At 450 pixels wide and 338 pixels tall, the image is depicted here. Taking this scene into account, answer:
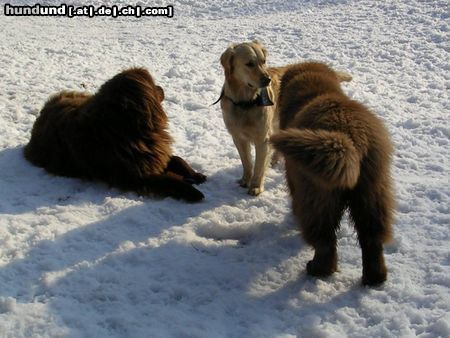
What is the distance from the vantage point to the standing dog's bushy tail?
255 centimetres

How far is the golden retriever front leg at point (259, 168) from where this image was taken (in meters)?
4.34

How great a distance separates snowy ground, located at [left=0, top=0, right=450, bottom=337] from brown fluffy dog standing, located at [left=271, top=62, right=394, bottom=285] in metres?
0.29

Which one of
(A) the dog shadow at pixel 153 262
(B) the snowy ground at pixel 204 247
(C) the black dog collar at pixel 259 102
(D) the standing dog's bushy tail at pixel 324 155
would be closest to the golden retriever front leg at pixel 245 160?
(B) the snowy ground at pixel 204 247

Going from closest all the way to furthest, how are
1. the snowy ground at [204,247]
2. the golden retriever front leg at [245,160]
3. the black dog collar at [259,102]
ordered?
the snowy ground at [204,247] → the black dog collar at [259,102] → the golden retriever front leg at [245,160]

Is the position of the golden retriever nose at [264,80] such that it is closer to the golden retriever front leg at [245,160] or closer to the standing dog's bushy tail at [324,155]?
the golden retriever front leg at [245,160]

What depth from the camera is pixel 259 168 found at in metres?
4.34

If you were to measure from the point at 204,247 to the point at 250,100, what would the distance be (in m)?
1.42

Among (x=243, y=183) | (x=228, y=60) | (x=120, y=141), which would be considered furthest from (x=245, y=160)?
(x=120, y=141)

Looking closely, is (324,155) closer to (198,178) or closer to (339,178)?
(339,178)

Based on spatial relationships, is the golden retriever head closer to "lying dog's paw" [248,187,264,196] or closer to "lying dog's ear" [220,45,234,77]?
"lying dog's ear" [220,45,234,77]

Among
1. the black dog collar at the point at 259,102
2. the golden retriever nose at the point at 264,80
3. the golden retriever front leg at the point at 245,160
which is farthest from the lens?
the golden retriever front leg at the point at 245,160

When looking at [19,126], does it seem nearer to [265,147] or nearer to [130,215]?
[130,215]

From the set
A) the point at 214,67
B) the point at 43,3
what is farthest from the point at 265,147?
the point at 43,3

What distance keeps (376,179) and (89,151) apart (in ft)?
8.19
